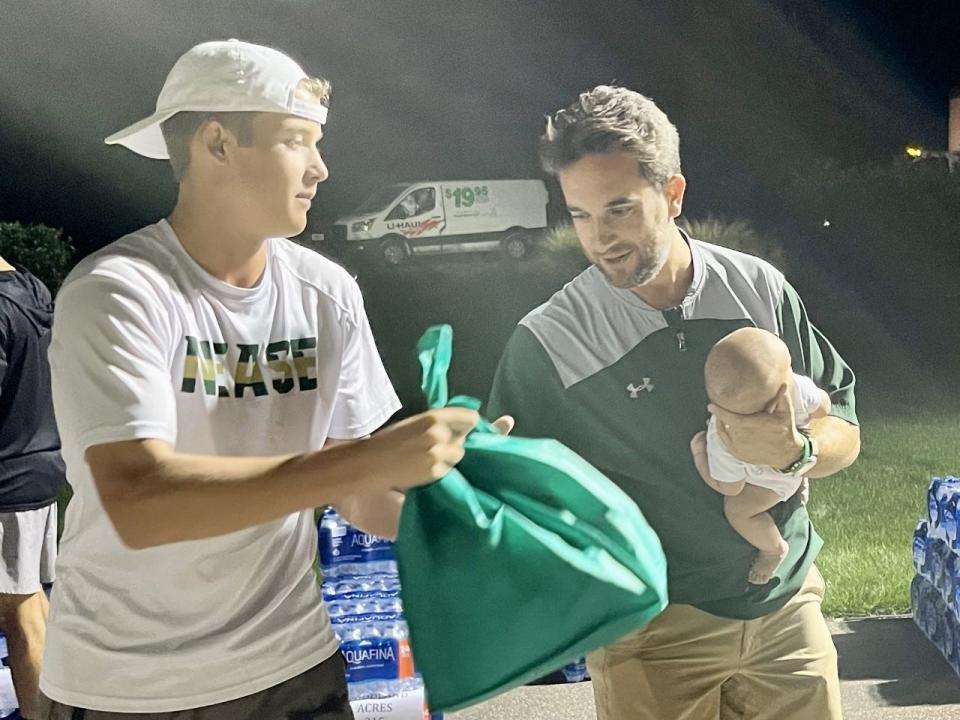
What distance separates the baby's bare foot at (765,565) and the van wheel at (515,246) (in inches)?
27.3

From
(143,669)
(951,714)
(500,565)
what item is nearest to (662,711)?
(500,565)

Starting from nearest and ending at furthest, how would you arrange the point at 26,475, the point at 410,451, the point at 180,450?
the point at 410,451 < the point at 180,450 < the point at 26,475

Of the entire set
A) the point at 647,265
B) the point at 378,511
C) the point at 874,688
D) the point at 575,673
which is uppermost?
the point at 647,265

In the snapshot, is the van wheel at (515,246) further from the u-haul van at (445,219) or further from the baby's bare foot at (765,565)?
the baby's bare foot at (765,565)

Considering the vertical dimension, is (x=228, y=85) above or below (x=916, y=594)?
above

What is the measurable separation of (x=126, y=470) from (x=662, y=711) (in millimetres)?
1146

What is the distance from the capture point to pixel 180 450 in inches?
56.4

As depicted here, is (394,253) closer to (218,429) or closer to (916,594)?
(218,429)

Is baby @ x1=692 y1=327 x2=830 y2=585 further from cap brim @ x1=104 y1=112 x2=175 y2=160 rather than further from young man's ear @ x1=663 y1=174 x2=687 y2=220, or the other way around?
cap brim @ x1=104 y1=112 x2=175 y2=160

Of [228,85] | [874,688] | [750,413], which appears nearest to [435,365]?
[228,85]

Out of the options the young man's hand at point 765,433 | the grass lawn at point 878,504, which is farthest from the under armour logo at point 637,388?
the grass lawn at point 878,504

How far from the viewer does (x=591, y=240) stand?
2059 mm

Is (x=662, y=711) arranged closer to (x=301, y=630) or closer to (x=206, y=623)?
(x=301, y=630)

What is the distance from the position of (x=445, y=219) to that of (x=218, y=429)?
882 millimetres
